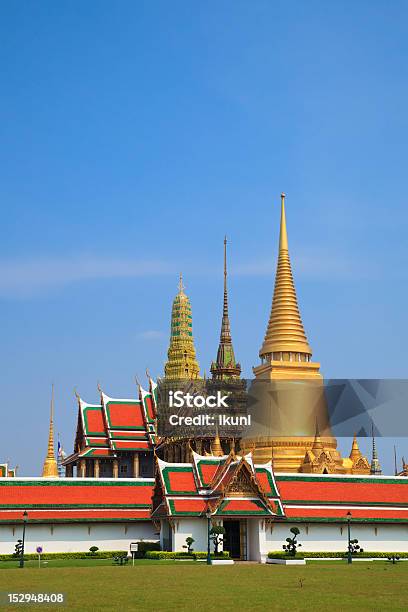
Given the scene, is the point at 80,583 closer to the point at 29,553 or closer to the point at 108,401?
the point at 29,553

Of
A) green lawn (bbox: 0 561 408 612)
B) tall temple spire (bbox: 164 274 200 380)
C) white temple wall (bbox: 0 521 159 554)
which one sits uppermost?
tall temple spire (bbox: 164 274 200 380)

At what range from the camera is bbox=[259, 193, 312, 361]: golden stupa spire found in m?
84.0

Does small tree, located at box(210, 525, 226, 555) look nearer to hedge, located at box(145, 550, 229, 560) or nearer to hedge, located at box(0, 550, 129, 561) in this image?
hedge, located at box(145, 550, 229, 560)

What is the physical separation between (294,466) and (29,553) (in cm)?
2835

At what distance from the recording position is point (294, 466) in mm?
76562

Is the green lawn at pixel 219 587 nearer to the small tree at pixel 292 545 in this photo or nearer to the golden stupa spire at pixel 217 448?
the small tree at pixel 292 545

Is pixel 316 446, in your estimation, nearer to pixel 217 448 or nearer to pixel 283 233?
pixel 217 448

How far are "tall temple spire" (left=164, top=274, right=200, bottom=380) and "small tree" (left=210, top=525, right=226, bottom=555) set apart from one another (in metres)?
51.9

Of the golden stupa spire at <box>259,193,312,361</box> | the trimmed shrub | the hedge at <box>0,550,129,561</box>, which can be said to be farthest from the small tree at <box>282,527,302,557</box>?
the golden stupa spire at <box>259,193,312,361</box>

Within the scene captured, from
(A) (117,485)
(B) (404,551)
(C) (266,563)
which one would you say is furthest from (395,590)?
(A) (117,485)

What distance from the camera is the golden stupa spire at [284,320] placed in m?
84.0

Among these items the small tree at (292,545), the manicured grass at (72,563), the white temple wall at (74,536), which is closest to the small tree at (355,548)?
the small tree at (292,545)

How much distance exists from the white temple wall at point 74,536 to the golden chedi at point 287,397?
2169 centimetres

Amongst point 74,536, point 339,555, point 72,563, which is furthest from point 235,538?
point 72,563
